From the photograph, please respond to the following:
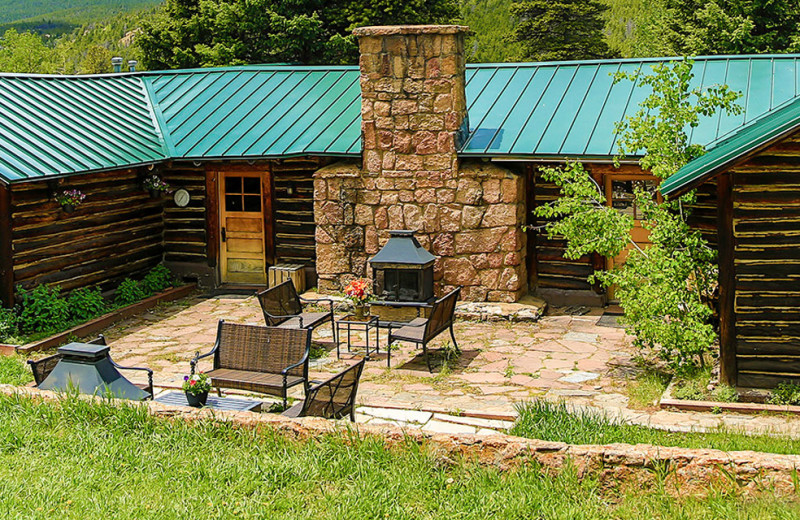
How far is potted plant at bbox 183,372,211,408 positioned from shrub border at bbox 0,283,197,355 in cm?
438

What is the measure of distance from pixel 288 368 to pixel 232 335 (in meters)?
0.90

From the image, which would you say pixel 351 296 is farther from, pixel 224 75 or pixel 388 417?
pixel 224 75

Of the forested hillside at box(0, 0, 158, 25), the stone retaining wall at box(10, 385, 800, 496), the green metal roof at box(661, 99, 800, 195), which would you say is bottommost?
the stone retaining wall at box(10, 385, 800, 496)

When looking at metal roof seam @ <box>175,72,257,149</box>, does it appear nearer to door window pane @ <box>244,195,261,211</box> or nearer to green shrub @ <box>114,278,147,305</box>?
door window pane @ <box>244,195,261,211</box>

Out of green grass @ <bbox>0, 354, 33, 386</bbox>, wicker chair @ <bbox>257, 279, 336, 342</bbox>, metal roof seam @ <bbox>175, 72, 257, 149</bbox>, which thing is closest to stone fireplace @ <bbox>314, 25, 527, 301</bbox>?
wicker chair @ <bbox>257, 279, 336, 342</bbox>

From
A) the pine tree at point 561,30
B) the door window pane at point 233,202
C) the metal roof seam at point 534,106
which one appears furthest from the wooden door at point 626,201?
the pine tree at point 561,30

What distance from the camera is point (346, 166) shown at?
14.4 meters

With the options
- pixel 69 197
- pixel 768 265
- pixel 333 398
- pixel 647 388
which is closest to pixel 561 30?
pixel 69 197

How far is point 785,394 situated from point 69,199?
9.98 m

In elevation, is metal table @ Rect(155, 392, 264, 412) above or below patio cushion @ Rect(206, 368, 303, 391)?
below

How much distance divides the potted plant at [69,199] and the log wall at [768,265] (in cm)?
923

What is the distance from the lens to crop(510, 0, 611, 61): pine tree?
38438mm

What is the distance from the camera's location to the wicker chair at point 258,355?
31.2ft

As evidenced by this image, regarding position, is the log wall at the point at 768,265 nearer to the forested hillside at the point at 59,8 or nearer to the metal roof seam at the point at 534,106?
the metal roof seam at the point at 534,106
